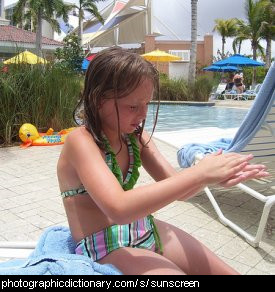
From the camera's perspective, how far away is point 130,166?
1446mm

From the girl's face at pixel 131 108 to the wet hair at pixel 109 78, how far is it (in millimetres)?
14

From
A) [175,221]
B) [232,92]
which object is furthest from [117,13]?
[175,221]

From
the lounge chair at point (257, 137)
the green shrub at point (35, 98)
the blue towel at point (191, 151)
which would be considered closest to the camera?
the lounge chair at point (257, 137)

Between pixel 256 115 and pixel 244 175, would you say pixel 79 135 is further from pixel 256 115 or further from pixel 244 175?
pixel 256 115

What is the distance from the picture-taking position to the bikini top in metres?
1.34

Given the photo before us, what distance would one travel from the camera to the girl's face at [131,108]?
1.28 m

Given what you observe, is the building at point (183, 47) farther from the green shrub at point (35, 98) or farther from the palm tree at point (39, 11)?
the green shrub at point (35, 98)

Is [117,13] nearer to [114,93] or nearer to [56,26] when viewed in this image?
[56,26]

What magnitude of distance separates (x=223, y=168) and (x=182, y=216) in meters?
2.22

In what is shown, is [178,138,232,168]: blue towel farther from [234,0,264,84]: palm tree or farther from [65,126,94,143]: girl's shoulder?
[234,0,264,84]: palm tree

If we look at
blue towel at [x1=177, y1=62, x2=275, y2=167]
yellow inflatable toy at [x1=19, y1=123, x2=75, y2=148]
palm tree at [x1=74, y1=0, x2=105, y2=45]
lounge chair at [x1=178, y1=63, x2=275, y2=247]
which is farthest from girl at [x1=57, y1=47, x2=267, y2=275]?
palm tree at [x1=74, y1=0, x2=105, y2=45]

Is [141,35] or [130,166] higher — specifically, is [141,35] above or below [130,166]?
above

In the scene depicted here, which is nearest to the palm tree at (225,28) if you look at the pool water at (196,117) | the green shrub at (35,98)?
the pool water at (196,117)

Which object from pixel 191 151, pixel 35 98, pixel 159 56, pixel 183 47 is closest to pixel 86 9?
pixel 183 47
